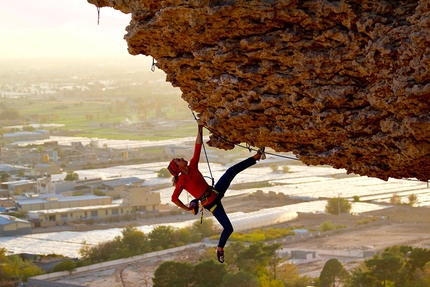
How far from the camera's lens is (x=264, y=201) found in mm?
41062

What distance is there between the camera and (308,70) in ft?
22.0

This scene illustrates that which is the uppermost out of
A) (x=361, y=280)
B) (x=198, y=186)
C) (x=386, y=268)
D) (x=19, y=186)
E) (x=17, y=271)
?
(x=198, y=186)

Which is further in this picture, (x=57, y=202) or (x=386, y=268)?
(x=57, y=202)

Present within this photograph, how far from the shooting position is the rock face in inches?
243

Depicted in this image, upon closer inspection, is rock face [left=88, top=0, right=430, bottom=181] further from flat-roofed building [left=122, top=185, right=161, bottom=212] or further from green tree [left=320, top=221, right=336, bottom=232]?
flat-roofed building [left=122, top=185, right=161, bottom=212]

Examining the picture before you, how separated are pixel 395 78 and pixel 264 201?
35001mm

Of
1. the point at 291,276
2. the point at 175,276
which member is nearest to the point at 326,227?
A: the point at 291,276

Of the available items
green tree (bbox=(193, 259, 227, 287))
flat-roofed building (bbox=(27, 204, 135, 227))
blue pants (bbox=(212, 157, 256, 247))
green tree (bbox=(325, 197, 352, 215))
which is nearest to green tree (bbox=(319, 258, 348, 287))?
green tree (bbox=(193, 259, 227, 287))

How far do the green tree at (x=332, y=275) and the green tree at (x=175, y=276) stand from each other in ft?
10.8

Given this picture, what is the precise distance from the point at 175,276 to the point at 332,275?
13.1 feet

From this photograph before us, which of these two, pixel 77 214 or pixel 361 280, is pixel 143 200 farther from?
pixel 361 280

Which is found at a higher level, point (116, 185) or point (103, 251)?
point (116, 185)

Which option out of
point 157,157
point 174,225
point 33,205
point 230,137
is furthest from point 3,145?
point 230,137

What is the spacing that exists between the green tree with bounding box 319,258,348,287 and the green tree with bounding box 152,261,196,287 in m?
3.29
